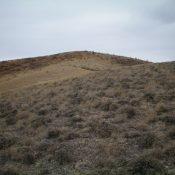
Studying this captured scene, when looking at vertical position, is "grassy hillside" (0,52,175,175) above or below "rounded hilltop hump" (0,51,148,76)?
below

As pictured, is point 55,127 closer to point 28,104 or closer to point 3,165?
point 3,165

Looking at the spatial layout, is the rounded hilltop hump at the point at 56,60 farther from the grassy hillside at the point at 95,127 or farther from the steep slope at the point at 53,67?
the grassy hillside at the point at 95,127

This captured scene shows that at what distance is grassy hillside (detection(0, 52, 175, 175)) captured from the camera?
988cm

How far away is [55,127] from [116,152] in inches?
173

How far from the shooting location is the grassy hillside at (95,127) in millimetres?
9883

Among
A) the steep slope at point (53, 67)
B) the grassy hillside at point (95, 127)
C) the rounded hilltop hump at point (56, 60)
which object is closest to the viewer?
the grassy hillside at point (95, 127)

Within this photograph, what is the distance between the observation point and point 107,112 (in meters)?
15.7

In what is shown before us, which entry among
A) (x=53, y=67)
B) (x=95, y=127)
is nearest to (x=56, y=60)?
(x=53, y=67)

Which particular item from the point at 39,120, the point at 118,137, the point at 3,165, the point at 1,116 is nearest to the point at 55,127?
the point at 39,120

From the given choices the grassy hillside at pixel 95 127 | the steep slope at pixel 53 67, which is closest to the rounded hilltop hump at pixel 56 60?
the steep slope at pixel 53 67

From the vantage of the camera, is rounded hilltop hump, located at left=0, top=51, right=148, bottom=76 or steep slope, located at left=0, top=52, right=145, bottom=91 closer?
steep slope, located at left=0, top=52, right=145, bottom=91

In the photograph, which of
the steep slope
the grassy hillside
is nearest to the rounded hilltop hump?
the steep slope

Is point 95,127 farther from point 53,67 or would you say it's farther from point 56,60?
point 56,60

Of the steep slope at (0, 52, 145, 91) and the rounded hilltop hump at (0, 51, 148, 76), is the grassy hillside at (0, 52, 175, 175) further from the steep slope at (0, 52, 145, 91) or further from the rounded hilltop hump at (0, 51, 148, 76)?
the rounded hilltop hump at (0, 51, 148, 76)
